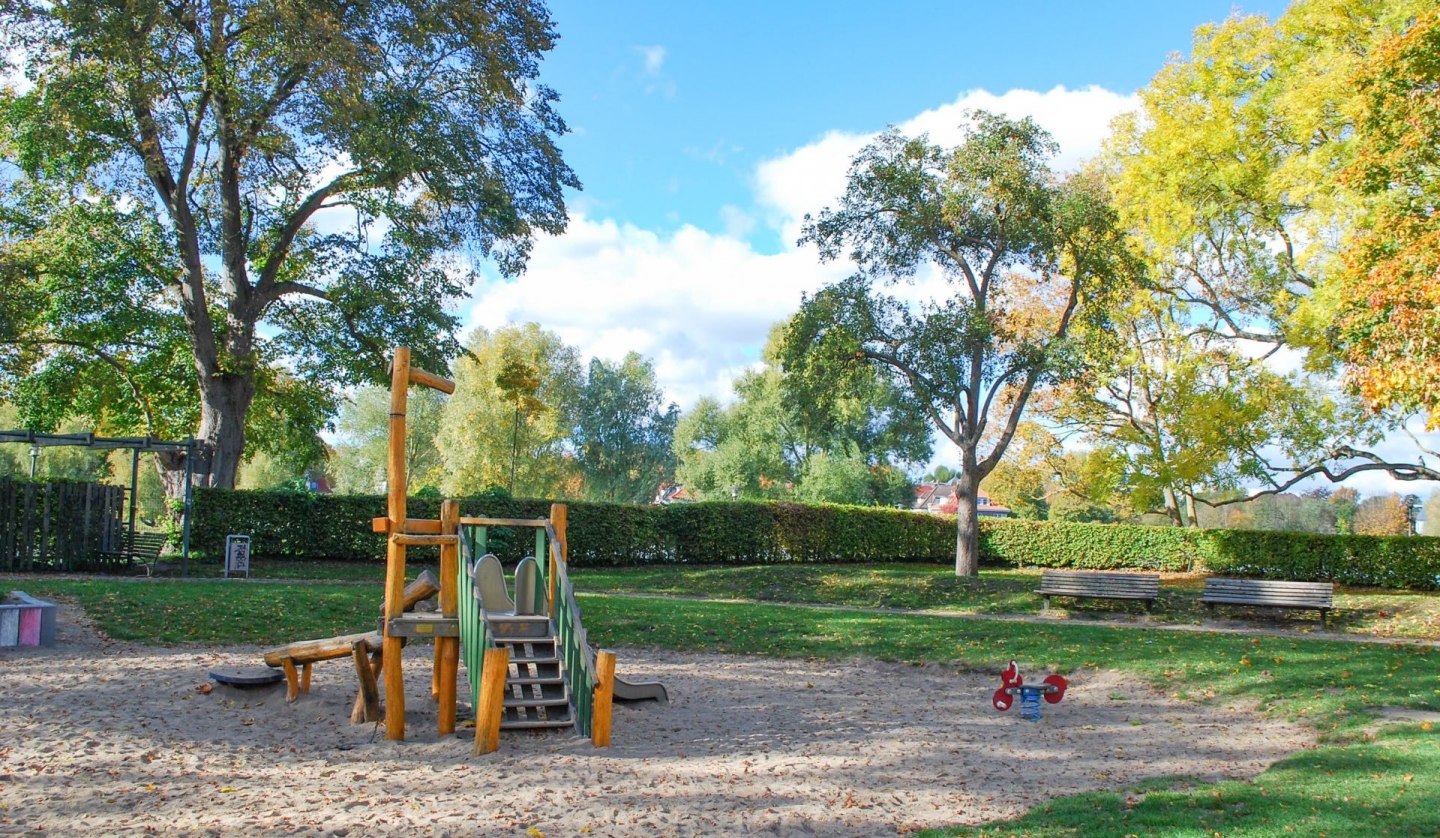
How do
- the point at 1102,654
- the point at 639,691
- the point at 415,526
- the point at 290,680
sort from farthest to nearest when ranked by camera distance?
the point at 1102,654, the point at 639,691, the point at 290,680, the point at 415,526

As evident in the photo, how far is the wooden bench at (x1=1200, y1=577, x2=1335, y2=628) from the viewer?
1563 cm

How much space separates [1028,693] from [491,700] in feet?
17.2

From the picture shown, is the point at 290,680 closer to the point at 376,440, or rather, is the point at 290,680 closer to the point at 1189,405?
the point at 1189,405

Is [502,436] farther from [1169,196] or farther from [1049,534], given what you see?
[1169,196]

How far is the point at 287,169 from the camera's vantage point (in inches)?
992

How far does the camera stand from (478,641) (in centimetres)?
827

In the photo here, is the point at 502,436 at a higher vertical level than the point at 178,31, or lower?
lower

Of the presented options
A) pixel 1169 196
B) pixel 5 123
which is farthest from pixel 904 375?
pixel 5 123

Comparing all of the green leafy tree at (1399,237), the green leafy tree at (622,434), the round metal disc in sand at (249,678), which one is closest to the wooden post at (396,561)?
the round metal disc in sand at (249,678)

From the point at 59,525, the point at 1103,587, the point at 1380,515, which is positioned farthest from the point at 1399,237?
the point at 1380,515

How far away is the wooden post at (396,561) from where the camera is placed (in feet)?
26.5

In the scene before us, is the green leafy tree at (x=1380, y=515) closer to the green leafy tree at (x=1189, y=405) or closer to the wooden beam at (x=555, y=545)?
the green leafy tree at (x=1189, y=405)

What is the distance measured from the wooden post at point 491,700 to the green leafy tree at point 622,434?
47585 mm

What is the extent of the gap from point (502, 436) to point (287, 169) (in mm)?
22567
